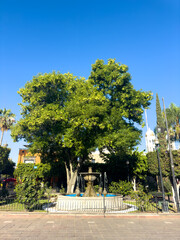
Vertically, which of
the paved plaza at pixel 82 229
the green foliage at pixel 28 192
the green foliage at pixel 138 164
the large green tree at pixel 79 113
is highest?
the large green tree at pixel 79 113

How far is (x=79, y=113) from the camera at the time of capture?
17969 mm

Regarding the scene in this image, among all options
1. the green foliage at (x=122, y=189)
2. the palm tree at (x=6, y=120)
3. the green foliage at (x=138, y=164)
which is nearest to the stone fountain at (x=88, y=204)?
the green foliage at (x=122, y=189)

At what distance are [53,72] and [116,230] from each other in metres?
17.6

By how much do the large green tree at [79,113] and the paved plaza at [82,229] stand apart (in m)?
8.42

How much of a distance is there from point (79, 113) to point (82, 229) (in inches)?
446

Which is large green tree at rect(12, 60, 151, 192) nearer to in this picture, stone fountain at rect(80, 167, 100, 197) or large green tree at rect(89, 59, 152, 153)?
large green tree at rect(89, 59, 152, 153)

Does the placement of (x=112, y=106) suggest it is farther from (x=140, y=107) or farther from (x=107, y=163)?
(x=107, y=163)

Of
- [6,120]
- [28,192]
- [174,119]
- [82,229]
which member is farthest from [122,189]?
[6,120]

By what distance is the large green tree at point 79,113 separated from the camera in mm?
18156

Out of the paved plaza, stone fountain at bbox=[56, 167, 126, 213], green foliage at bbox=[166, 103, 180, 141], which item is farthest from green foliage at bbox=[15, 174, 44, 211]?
green foliage at bbox=[166, 103, 180, 141]

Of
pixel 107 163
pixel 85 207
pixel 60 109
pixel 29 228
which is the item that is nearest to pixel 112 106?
pixel 60 109

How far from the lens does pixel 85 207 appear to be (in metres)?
13.4

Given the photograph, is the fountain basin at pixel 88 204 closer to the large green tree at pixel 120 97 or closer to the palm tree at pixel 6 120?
the large green tree at pixel 120 97

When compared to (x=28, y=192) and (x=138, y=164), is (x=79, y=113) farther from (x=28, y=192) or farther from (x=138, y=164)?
(x=138, y=164)
